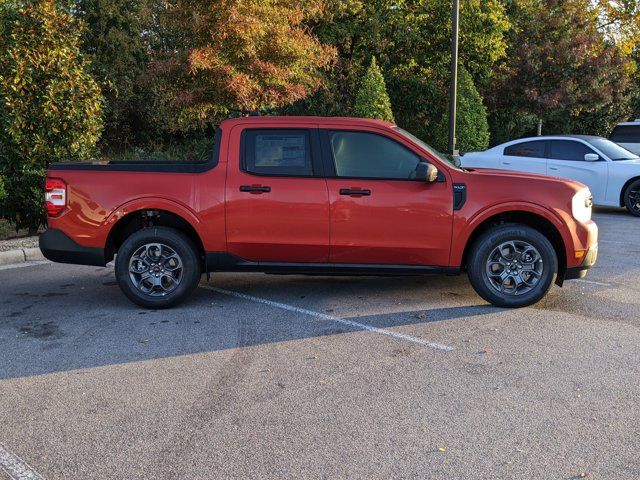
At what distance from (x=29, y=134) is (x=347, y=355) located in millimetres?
7048

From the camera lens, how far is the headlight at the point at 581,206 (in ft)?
19.8

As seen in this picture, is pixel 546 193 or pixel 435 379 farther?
pixel 546 193

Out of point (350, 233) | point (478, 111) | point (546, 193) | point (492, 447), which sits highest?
point (478, 111)

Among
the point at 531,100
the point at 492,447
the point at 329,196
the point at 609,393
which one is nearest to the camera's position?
the point at 492,447

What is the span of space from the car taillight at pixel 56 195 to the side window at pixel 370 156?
2595 millimetres

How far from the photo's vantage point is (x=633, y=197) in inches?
476

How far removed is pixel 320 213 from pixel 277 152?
74 centimetres

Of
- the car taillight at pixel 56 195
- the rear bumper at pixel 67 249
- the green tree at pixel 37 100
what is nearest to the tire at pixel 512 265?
the rear bumper at pixel 67 249

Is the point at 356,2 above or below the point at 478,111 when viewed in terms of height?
above

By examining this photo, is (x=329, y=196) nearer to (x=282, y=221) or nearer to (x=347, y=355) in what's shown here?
(x=282, y=221)

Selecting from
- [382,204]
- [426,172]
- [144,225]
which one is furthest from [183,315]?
[426,172]

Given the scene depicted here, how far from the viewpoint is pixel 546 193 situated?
6.00m

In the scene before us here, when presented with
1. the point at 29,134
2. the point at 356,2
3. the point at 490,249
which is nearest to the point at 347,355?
the point at 490,249

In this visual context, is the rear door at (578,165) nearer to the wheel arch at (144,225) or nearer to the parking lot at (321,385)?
the parking lot at (321,385)
